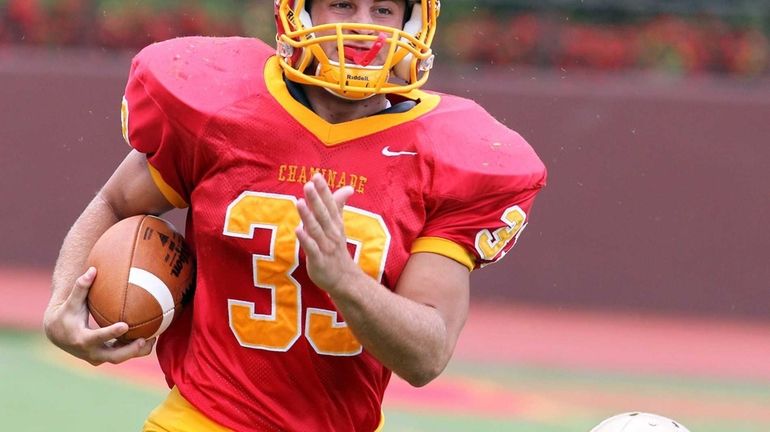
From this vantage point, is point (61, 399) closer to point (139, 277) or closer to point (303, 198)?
point (139, 277)

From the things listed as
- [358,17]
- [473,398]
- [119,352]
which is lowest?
[473,398]

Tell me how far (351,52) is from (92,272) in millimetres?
851

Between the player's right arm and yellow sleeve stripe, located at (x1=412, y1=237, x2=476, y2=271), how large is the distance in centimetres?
71

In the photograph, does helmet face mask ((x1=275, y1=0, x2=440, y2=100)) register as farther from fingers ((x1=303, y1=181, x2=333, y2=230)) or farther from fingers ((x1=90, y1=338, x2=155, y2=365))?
fingers ((x1=90, y1=338, x2=155, y2=365))

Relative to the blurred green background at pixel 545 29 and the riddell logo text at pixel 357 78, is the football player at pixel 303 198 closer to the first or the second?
the riddell logo text at pixel 357 78

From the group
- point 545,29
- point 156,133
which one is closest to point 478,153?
point 156,133

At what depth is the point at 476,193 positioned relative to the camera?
11.7 feet

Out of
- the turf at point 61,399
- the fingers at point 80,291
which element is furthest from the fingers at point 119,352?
the turf at point 61,399

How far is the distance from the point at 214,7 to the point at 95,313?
351 inches

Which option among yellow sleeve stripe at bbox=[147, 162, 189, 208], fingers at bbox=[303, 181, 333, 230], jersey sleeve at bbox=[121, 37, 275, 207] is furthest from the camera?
yellow sleeve stripe at bbox=[147, 162, 189, 208]

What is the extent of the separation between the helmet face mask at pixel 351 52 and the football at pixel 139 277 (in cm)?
55

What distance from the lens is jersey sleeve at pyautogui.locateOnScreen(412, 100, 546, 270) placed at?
140 inches

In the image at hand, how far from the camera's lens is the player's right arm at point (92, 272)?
3496 millimetres

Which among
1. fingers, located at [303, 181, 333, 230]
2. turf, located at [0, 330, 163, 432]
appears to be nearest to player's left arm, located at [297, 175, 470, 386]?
fingers, located at [303, 181, 333, 230]
